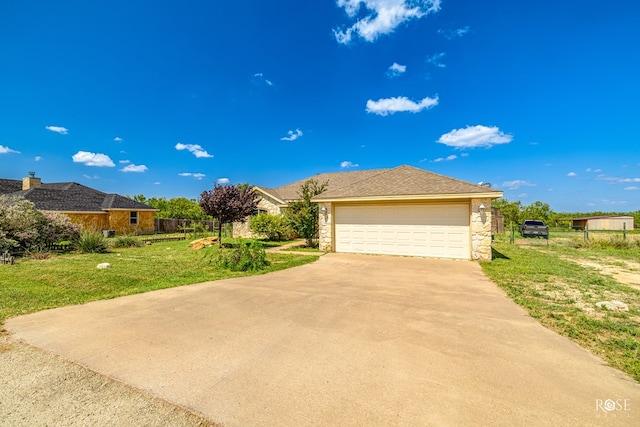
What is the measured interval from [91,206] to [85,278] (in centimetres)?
1977

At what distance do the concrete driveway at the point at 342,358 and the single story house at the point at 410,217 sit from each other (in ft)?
17.2

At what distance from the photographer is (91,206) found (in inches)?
872

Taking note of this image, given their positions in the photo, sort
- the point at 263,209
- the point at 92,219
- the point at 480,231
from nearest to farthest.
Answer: the point at 480,231, the point at 263,209, the point at 92,219

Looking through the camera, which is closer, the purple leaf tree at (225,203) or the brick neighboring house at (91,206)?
the purple leaf tree at (225,203)

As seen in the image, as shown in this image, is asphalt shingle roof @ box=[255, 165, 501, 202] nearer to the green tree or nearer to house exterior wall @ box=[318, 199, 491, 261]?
house exterior wall @ box=[318, 199, 491, 261]

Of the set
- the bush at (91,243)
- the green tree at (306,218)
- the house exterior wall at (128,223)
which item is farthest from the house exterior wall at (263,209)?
the bush at (91,243)

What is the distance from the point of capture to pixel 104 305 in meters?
5.16

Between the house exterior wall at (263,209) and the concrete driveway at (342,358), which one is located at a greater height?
the house exterior wall at (263,209)

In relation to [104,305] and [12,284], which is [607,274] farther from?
[12,284]

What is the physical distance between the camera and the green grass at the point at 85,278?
5.48m

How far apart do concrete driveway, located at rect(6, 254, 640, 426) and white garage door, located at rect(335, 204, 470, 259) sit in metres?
5.29

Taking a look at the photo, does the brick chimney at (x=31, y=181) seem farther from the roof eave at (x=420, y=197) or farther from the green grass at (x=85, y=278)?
the roof eave at (x=420, y=197)

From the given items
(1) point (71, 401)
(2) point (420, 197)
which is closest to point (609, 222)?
(2) point (420, 197)

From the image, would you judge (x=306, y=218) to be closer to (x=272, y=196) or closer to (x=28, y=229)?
(x=272, y=196)
